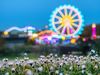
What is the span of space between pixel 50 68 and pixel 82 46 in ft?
22.1

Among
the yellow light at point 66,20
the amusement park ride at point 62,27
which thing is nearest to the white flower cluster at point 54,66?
the amusement park ride at point 62,27

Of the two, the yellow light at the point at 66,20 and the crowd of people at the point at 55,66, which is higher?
the yellow light at the point at 66,20

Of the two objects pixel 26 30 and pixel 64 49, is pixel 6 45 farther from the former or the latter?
pixel 64 49

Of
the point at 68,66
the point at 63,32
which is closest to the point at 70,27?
the point at 63,32

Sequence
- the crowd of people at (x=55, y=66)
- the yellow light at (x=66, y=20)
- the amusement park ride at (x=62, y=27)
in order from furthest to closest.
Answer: the yellow light at (x=66, y=20) < the amusement park ride at (x=62, y=27) < the crowd of people at (x=55, y=66)

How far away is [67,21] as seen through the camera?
11.6m

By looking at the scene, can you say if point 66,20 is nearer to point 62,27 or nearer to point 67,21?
point 67,21

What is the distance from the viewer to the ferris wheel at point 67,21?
11.5m

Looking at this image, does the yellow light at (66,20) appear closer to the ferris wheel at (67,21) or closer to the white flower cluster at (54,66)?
the ferris wheel at (67,21)

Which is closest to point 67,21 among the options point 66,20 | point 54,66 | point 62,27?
point 66,20

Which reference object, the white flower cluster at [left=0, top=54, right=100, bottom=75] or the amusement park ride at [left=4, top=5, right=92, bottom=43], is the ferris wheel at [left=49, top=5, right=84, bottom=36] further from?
the white flower cluster at [left=0, top=54, right=100, bottom=75]

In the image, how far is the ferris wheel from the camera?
37.7 feet

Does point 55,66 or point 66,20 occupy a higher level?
point 66,20

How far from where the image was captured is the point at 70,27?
38.4 feet
